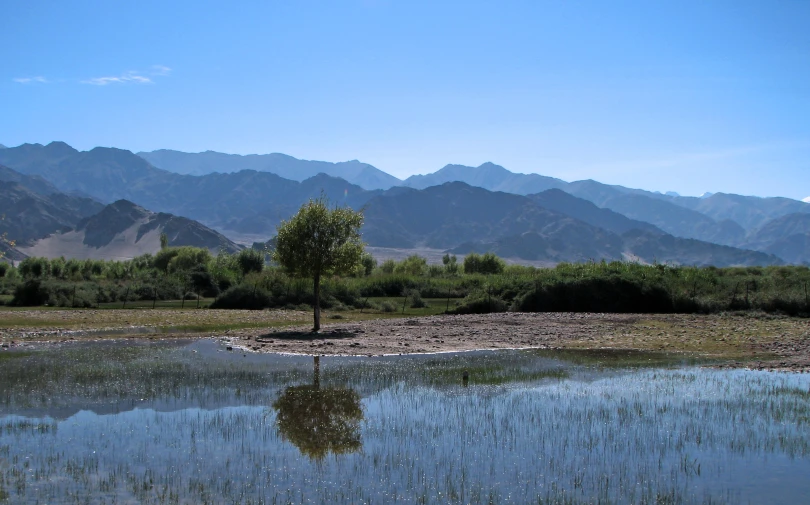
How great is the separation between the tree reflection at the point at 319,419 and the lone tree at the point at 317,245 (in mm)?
14068

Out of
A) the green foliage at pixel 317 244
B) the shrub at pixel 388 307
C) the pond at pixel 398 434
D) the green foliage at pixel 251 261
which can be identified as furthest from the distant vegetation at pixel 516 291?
the green foliage at pixel 251 261

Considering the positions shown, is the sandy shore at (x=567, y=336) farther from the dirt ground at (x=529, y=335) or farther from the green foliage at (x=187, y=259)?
the green foliage at (x=187, y=259)

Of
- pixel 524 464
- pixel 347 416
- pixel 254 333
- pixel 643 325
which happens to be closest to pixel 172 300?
pixel 254 333

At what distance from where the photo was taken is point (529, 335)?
117 feet

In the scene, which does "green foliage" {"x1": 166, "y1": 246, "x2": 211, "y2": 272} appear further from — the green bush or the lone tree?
the lone tree

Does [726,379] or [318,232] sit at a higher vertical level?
[318,232]

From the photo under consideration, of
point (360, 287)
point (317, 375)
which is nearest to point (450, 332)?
point (317, 375)

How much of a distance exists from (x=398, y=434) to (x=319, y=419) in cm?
236

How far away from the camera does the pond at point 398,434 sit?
12039mm

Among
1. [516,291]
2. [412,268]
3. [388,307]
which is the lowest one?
[388,307]

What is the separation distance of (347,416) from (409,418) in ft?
5.01

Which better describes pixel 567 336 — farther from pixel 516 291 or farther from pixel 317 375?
pixel 516 291

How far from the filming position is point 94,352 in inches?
1101

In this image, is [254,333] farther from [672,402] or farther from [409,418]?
[672,402]
